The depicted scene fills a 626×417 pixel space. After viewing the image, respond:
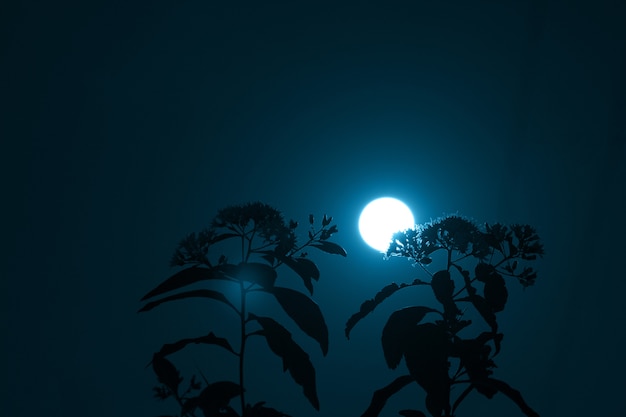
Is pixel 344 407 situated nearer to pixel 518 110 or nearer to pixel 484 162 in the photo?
Result: pixel 484 162

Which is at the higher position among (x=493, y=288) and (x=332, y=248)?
(x=332, y=248)

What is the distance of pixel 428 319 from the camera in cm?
279

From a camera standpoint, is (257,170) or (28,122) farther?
(257,170)

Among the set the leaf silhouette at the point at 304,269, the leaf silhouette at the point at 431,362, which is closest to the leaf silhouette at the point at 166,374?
the leaf silhouette at the point at 304,269

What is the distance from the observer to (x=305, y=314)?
4.47 feet

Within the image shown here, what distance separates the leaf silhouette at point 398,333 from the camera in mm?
1345

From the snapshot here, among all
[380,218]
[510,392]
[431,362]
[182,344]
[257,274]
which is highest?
[380,218]

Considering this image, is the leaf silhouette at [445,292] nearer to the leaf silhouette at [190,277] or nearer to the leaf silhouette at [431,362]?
the leaf silhouette at [431,362]

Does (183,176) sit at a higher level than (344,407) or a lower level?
higher

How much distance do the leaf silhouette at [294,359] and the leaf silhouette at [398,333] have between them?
21 cm

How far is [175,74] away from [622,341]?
2.87 metres

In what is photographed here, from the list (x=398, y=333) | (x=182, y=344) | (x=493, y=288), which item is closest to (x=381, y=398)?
(x=398, y=333)

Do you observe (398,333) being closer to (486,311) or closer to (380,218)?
(486,311)

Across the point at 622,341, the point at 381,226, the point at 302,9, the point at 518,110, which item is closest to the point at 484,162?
the point at 518,110
